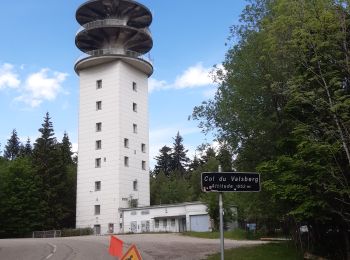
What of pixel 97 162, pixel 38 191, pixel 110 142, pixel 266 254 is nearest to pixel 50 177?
pixel 38 191

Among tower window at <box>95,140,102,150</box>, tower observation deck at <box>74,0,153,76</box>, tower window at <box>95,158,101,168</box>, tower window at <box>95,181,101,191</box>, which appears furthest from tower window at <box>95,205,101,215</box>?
tower observation deck at <box>74,0,153,76</box>

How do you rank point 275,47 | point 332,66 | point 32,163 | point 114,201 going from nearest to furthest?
point 332,66 → point 275,47 → point 114,201 → point 32,163

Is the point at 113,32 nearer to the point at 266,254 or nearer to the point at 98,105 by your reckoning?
the point at 98,105

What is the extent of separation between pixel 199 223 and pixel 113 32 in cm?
2802

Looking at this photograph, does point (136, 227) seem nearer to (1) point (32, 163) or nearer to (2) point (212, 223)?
(2) point (212, 223)

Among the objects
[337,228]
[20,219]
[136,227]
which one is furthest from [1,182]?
[337,228]

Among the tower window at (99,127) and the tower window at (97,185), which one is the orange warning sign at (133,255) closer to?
the tower window at (97,185)

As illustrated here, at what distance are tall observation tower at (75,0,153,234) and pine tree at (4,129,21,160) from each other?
5439 cm

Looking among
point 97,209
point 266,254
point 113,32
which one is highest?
point 113,32

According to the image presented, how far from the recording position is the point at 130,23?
221ft

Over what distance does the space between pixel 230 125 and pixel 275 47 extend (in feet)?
21.0

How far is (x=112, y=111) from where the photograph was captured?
61.9 meters

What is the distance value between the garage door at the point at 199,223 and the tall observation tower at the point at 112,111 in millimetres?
8146

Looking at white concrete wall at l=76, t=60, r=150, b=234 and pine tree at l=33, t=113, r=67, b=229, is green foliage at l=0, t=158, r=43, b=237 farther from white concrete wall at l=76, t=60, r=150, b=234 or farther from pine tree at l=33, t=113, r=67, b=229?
white concrete wall at l=76, t=60, r=150, b=234
